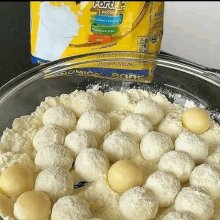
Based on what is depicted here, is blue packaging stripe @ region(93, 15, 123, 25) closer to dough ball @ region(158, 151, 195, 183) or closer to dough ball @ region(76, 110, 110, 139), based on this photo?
dough ball @ region(76, 110, 110, 139)

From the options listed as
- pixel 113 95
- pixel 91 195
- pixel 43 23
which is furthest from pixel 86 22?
pixel 91 195

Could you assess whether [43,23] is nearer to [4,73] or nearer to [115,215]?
[4,73]

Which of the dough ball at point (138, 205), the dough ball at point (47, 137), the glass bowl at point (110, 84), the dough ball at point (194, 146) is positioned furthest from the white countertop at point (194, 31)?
the dough ball at point (138, 205)

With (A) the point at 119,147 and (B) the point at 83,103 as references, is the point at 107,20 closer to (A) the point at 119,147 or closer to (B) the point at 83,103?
(B) the point at 83,103

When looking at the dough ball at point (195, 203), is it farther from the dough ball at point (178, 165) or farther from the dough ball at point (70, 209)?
the dough ball at point (70, 209)

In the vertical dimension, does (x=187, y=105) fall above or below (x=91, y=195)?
above

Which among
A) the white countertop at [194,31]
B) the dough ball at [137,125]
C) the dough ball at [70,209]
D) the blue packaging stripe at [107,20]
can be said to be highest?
the blue packaging stripe at [107,20]
